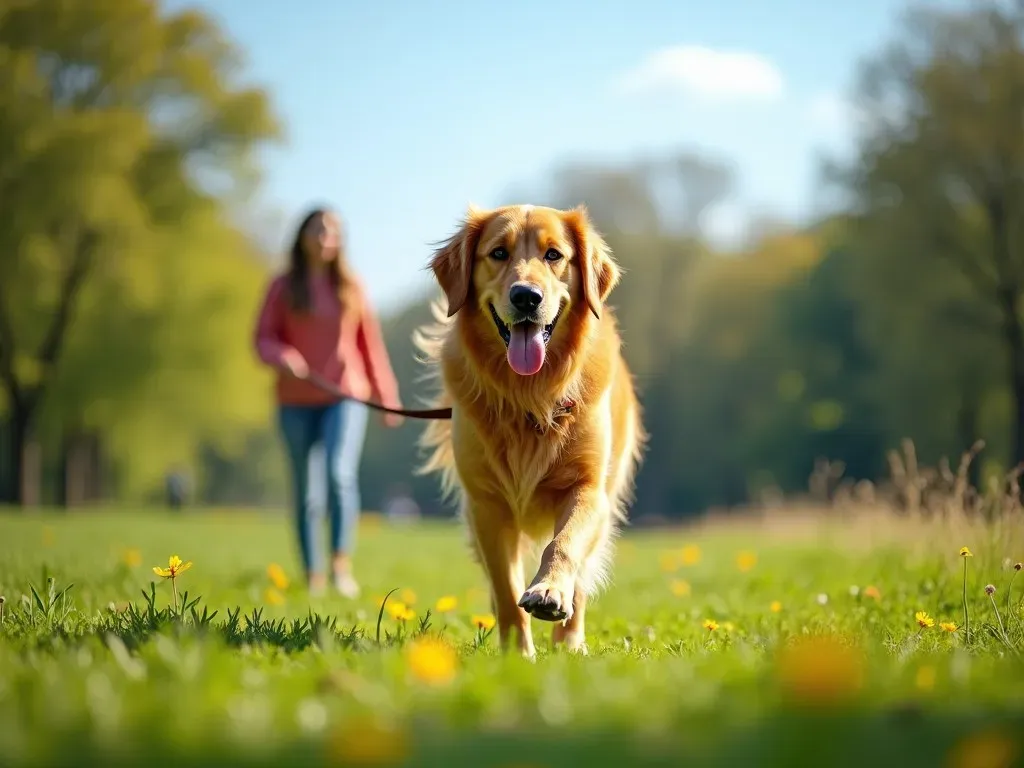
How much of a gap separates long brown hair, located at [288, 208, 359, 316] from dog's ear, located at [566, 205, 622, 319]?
2.94 metres

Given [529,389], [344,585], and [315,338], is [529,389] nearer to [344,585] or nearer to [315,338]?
[344,585]

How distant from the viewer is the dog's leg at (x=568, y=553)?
10.4ft

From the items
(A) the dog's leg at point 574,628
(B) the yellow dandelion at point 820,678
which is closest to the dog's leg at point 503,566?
(A) the dog's leg at point 574,628

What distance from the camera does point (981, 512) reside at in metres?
5.67

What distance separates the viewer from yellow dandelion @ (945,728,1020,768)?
1620 millimetres

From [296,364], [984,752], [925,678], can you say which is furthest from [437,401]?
[984,752]

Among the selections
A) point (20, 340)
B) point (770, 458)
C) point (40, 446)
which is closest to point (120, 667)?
point (20, 340)

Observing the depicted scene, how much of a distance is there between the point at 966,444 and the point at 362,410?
66.6ft

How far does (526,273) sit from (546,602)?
4.74ft

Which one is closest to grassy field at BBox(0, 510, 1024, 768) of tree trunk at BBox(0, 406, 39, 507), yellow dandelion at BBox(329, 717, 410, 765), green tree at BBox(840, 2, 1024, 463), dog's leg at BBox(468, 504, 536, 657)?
yellow dandelion at BBox(329, 717, 410, 765)

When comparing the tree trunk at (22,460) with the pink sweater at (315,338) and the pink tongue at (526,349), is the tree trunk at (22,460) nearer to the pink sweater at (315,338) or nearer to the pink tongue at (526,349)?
the pink sweater at (315,338)

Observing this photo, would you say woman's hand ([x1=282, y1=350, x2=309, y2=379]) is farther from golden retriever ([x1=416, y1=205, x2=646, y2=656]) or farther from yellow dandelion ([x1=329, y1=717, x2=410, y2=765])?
yellow dandelion ([x1=329, y1=717, x2=410, y2=765])

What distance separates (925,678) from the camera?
2.28 m

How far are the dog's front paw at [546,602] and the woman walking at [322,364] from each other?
3.42 meters
